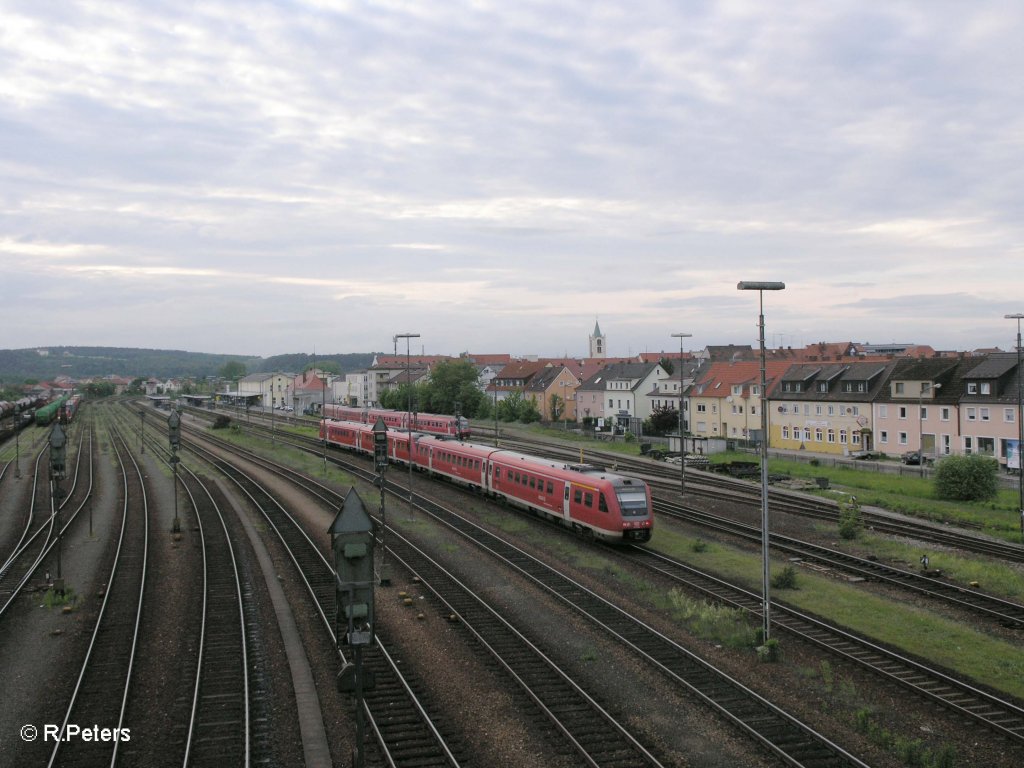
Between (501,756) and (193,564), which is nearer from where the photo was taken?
(501,756)

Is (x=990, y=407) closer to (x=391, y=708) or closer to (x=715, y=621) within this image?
(x=715, y=621)

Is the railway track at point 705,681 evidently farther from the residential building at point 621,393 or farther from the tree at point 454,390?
the tree at point 454,390

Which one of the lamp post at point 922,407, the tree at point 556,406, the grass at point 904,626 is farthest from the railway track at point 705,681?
the tree at point 556,406

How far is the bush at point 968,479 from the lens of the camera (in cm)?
4088

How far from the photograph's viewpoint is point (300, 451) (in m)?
68.8

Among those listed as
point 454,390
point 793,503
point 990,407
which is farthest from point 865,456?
point 454,390

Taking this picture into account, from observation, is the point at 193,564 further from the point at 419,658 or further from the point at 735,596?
the point at 735,596

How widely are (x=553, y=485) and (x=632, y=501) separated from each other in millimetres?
5051

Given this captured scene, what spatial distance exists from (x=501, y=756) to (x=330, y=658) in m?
5.90

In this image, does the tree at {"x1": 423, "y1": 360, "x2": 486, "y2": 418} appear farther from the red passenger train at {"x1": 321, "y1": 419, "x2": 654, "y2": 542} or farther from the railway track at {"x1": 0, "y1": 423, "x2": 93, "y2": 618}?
the railway track at {"x1": 0, "y1": 423, "x2": 93, "y2": 618}

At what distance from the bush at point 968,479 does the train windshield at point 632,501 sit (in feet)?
72.0

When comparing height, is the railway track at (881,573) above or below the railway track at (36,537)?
below

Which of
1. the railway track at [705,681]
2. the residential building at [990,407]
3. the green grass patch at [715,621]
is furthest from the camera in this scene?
the residential building at [990,407]

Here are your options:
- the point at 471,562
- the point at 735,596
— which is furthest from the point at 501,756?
the point at 471,562
